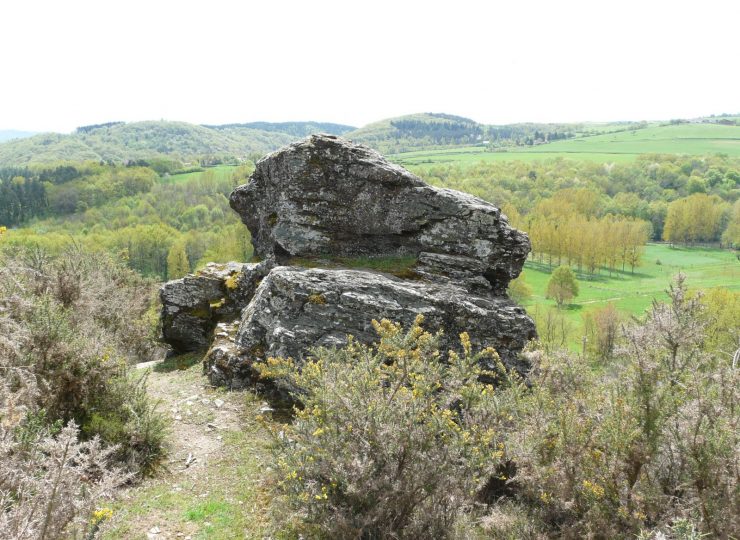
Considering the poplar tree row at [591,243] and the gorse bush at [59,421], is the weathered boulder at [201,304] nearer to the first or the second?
the gorse bush at [59,421]

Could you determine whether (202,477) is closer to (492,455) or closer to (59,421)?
(59,421)

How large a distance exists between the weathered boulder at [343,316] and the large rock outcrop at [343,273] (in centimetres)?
3

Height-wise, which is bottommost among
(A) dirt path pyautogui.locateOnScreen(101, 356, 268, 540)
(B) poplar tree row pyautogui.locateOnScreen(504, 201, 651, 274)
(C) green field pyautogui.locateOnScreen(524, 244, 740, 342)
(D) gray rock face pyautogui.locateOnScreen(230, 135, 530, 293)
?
(C) green field pyautogui.locateOnScreen(524, 244, 740, 342)

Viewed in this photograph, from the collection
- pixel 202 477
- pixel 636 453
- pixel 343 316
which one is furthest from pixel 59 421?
pixel 636 453

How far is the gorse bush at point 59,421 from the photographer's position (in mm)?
5527

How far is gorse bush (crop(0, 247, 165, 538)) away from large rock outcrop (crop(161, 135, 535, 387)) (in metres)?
4.25

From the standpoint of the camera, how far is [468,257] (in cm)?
1705

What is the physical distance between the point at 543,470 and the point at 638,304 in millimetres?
72773

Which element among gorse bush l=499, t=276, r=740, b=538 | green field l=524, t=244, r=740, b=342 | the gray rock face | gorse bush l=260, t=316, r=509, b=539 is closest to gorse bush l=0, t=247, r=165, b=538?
gorse bush l=260, t=316, r=509, b=539

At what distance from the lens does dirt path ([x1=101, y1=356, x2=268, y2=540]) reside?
354 inches

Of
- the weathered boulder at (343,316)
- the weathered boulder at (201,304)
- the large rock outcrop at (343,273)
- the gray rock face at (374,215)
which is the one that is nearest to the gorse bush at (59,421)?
the weathered boulder at (201,304)

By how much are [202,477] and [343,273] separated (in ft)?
24.9

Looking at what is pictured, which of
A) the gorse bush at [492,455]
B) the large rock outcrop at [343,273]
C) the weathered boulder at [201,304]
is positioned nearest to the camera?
the gorse bush at [492,455]

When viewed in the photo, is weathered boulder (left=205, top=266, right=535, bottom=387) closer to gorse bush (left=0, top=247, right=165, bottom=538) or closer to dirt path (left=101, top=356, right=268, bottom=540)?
dirt path (left=101, top=356, right=268, bottom=540)
